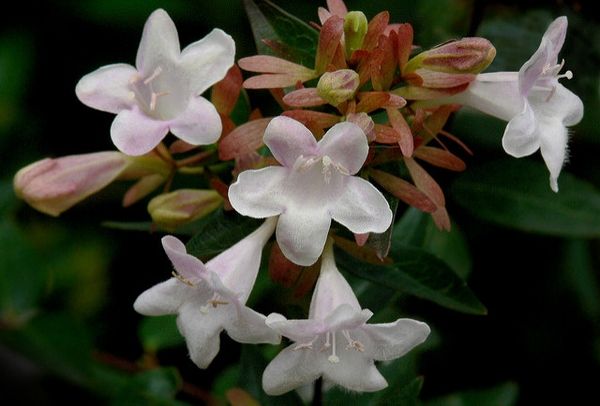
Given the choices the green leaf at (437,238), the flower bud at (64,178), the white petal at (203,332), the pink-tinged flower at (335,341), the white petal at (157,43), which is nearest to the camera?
the pink-tinged flower at (335,341)

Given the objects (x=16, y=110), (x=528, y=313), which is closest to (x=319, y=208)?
(x=528, y=313)

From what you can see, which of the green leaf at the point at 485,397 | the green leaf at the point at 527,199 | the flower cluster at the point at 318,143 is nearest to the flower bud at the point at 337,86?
the flower cluster at the point at 318,143

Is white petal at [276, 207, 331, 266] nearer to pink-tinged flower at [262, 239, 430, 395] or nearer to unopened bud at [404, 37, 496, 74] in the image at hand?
pink-tinged flower at [262, 239, 430, 395]

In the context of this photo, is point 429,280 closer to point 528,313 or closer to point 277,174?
point 277,174

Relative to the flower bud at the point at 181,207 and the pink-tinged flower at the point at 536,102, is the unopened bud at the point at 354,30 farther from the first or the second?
the flower bud at the point at 181,207

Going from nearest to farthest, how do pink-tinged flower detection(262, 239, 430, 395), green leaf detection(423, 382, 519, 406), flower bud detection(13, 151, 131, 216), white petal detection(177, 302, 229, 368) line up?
pink-tinged flower detection(262, 239, 430, 395)
white petal detection(177, 302, 229, 368)
flower bud detection(13, 151, 131, 216)
green leaf detection(423, 382, 519, 406)

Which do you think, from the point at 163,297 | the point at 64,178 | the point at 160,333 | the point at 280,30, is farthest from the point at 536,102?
the point at 160,333

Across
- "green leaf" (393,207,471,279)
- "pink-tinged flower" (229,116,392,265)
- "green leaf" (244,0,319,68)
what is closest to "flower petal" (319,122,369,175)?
"pink-tinged flower" (229,116,392,265)
